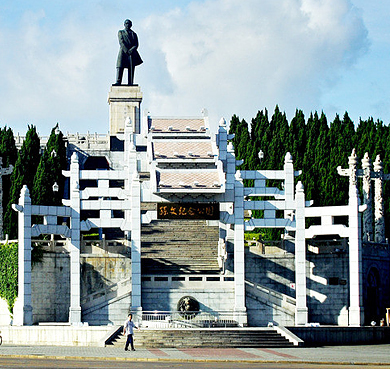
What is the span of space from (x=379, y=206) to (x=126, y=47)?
25903mm

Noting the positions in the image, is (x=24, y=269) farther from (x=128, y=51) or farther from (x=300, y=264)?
(x=128, y=51)

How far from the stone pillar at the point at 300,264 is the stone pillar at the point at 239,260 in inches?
108

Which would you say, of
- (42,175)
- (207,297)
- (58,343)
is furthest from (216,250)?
(58,343)

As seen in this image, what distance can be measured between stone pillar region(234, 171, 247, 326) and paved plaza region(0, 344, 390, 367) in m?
7.01

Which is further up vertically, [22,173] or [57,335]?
[22,173]

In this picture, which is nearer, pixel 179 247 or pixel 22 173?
pixel 179 247

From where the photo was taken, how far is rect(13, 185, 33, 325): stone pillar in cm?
5050

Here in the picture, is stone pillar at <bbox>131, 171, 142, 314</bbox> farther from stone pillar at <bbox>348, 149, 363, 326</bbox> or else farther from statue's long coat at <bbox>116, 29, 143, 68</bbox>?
statue's long coat at <bbox>116, 29, 143, 68</bbox>

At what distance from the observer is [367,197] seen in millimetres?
61094

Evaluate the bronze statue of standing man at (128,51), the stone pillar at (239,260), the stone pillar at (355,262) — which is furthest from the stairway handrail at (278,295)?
the bronze statue of standing man at (128,51)

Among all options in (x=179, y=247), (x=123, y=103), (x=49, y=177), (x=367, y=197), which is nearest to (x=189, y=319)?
(x=179, y=247)

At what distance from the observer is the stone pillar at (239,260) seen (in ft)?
173

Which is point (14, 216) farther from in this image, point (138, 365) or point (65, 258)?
point (138, 365)

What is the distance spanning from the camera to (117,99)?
78.9m
